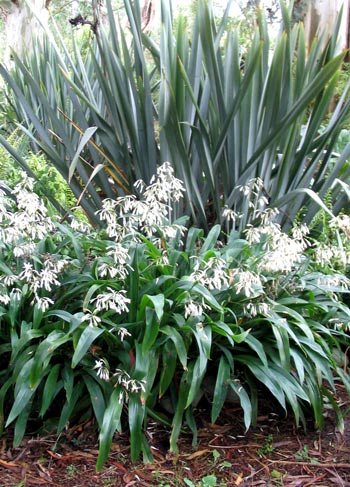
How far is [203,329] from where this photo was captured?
2488 millimetres

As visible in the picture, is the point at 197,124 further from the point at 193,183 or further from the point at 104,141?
the point at 104,141

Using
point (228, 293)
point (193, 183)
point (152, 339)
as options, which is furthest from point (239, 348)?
point (193, 183)

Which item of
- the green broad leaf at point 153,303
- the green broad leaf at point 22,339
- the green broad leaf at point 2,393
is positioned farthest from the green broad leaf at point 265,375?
the green broad leaf at point 2,393

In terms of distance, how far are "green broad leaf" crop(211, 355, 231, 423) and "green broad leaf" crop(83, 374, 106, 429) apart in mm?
496

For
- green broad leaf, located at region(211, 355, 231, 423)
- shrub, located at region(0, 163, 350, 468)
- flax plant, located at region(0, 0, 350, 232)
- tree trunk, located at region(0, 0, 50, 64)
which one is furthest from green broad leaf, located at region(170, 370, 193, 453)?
tree trunk, located at region(0, 0, 50, 64)

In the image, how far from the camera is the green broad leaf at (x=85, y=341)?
7.45 ft

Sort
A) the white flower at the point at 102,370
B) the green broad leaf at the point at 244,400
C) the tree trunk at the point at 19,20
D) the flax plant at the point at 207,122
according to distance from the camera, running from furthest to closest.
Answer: the tree trunk at the point at 19,20 < the flax plant at the point at 207,122 < the green broad leaf at the point at 244,400 < the white flower at the point at 102,370

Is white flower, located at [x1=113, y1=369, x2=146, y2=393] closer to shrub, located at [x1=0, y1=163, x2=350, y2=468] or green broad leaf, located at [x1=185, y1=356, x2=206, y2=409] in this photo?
shrub, located at [x1=0, y1=163, x2=350, y2=468]

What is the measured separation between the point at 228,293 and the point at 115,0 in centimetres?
1338

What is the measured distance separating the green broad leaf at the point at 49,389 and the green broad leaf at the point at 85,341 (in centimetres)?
16

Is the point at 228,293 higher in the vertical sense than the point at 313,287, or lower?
higher

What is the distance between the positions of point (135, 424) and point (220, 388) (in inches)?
16.6

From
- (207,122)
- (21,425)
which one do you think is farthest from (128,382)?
(207,122)

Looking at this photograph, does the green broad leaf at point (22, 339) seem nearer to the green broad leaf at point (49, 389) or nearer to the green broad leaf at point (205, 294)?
the green broad leaf at point (49, 389)
